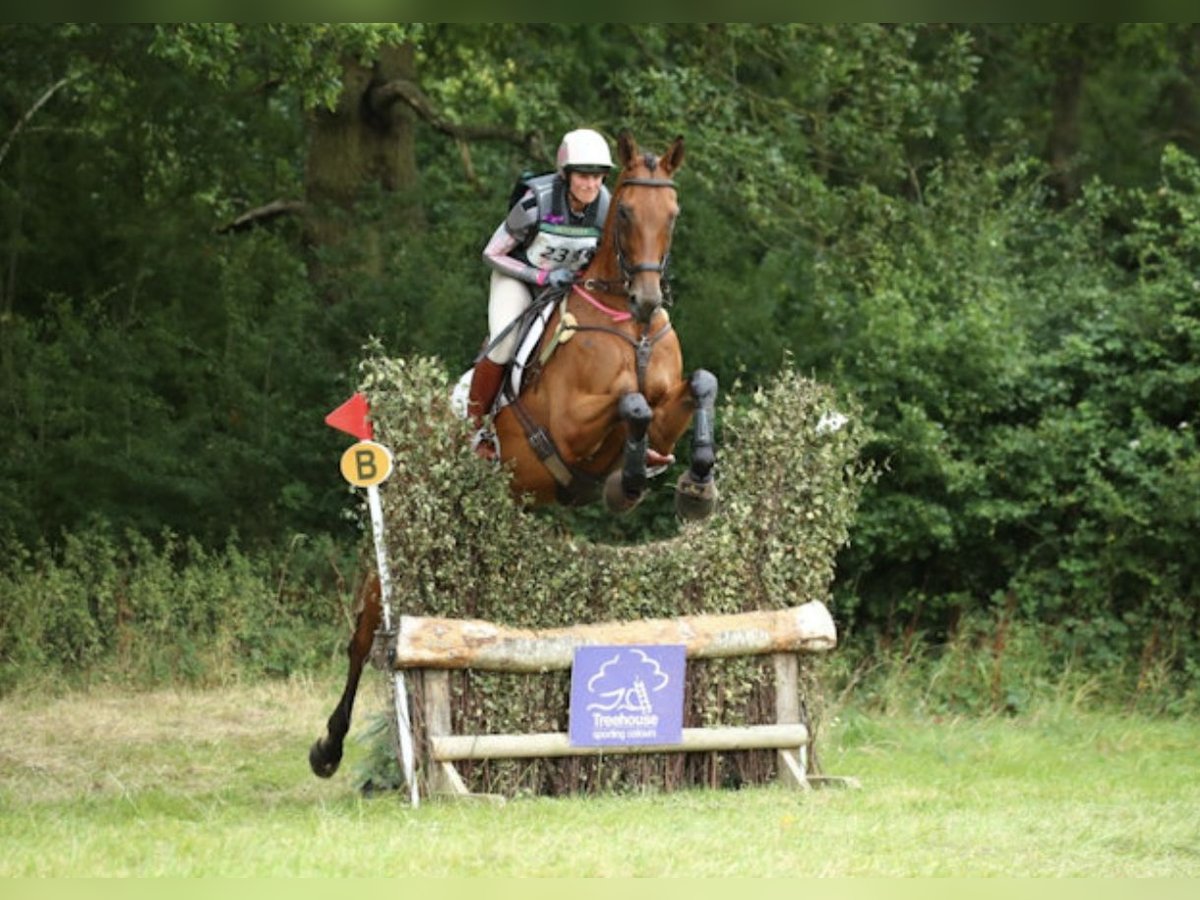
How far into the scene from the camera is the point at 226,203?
21.2m

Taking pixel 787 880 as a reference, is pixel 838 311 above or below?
above

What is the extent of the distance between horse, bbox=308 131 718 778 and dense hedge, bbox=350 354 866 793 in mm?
327

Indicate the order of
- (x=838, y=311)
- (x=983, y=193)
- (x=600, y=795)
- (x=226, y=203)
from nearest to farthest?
(x=600, y=795) → (x=838, y=311) → (x=983, y=193) → (x=226, y=203)

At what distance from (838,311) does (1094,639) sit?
347 centimetres

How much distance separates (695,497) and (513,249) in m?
1.57

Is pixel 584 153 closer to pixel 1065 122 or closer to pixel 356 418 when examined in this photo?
pixel 356 418

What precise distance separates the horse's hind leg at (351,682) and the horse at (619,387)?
3 centimetres

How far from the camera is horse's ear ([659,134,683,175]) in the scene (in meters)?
8.47

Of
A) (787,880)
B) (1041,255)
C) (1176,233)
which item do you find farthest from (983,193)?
(787,880)

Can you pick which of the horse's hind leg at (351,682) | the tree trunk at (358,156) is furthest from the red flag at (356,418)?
the tree trunk at (358,156)

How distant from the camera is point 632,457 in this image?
8.62m

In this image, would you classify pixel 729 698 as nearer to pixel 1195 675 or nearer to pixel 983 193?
pixel 1195 675

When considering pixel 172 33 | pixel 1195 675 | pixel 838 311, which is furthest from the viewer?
pixel 838 311

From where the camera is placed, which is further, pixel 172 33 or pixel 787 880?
pixel 172 33
